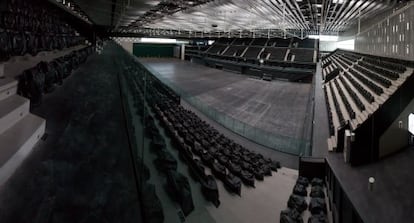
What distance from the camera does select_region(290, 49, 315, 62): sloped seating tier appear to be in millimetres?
23756

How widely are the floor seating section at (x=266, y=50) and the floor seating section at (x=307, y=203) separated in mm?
19410

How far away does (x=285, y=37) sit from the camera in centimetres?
2769

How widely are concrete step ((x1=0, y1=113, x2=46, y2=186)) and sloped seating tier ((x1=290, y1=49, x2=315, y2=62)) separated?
80.0 ft

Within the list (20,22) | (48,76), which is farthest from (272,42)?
(48,76)

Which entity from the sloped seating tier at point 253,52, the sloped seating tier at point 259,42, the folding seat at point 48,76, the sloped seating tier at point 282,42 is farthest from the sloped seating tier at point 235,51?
the folding seat at point 48,76

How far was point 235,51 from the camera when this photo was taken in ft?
99.6

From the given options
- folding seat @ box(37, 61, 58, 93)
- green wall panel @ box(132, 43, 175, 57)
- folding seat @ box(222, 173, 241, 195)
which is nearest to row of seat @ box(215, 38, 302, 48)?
green wall panel @ box(132, 43, 175, 57)

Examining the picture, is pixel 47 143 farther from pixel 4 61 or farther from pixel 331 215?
pixel 331 215

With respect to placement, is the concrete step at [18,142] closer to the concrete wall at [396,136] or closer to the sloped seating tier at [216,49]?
the concrete wall at [396,136]

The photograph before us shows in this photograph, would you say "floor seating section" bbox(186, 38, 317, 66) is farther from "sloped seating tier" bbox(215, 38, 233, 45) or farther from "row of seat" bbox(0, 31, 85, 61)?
"row of seat" bbox(0, 31, 85, 61)

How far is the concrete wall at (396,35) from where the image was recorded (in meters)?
6.71

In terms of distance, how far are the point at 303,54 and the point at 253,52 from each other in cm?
521

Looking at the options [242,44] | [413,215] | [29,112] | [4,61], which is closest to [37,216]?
[29,112]

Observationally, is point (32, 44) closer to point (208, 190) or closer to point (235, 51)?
point (208, 190)
